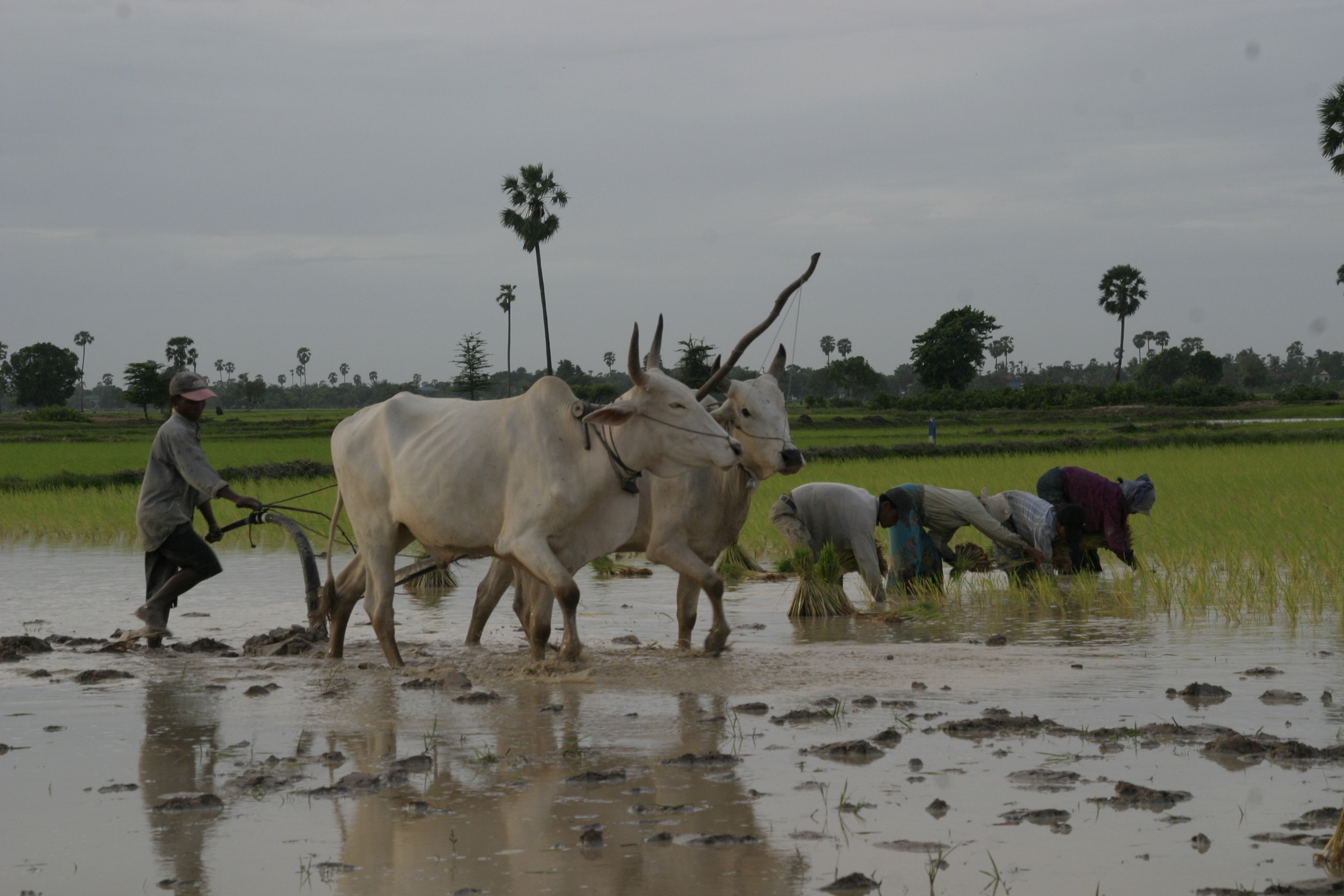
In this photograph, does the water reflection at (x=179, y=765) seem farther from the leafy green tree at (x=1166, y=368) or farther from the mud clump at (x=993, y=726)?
the leafy green tree at (x=1166, y=368)

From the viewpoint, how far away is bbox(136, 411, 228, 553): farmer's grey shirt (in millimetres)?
7297

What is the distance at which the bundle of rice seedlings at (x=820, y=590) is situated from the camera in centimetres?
841

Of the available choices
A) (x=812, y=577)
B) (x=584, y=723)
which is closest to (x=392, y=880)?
(x=584, y=723)

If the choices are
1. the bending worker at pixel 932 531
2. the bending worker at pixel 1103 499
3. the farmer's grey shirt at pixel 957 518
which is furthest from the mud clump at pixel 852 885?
the bending worker at pixel 1103 499

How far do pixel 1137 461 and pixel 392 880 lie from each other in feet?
65.2

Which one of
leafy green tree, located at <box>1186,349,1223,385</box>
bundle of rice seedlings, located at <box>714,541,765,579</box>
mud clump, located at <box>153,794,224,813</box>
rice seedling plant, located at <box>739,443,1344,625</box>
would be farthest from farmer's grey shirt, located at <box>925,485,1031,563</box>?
leafy green tree, located at <box>1186,349,1223,385</box>

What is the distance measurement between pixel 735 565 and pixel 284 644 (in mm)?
4551

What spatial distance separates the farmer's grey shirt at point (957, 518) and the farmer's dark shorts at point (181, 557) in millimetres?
4629

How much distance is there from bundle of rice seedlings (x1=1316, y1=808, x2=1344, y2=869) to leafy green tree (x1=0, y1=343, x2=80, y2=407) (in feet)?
319

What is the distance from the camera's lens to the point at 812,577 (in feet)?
27.7

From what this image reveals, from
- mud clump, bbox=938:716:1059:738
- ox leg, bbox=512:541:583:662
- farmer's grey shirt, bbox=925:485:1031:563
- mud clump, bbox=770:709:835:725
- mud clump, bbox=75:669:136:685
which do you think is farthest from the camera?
farmer's grey shirt, bbox=925:485:1031:563

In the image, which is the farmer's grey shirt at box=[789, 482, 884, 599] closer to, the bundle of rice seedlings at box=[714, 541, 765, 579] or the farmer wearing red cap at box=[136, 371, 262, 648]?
the bundle of rice seedlings at box=[714, 541, 765, 579]

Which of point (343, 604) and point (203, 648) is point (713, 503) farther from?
point (203, 648)

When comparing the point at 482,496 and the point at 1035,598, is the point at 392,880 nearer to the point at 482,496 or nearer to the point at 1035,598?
the point at 482,496
